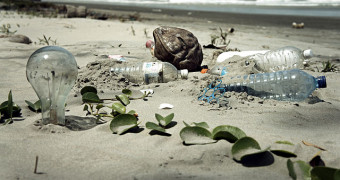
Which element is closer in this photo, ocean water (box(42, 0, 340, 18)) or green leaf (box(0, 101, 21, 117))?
green leaf (box(0, 101, 21, 117))

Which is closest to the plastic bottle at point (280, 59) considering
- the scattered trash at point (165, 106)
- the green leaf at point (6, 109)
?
the scattered trash at point (165, 106)

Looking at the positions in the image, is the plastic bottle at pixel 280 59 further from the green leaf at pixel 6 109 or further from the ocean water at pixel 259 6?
the ocean water at pixel 259 6

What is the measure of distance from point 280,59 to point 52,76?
8.32 feet

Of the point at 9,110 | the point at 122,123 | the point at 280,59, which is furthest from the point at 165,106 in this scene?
the point at 280,59

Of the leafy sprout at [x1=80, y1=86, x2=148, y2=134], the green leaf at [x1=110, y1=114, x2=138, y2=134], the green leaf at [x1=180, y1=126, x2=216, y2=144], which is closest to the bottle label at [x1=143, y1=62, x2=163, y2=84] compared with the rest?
the leafy sprout at [x1=80, y1=86, x2=148, y2=134]

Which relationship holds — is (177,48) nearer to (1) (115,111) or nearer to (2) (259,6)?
(1) (115,111)

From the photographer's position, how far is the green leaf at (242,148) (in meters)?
1.54

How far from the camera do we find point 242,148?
1.56 m

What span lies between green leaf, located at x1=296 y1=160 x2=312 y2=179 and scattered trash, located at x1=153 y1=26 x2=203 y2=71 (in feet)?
7.17

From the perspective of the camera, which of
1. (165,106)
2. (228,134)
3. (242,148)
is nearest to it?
(242,148)

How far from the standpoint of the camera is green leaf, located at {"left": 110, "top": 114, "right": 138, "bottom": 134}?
6.17 feet

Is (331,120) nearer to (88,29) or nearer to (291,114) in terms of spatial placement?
(291,114)

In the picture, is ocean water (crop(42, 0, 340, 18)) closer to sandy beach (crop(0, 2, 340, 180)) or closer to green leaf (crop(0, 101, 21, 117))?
sandy beach (crop(0, 2, 340, 180))

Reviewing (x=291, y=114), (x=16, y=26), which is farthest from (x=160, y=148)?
(x=16, y=26)
